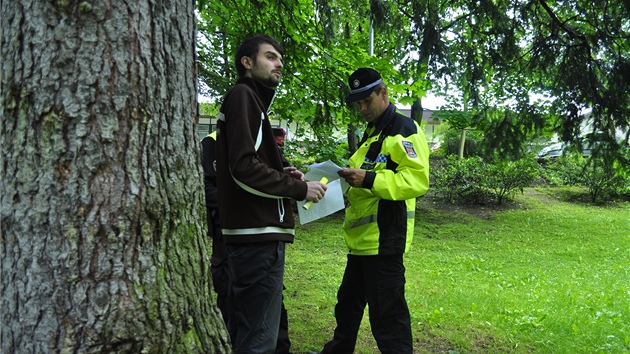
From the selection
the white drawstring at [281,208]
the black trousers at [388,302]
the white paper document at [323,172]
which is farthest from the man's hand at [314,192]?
the black trousers at [388,302]

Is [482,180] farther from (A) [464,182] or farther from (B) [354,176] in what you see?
(B) [354,176]

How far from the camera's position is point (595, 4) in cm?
511

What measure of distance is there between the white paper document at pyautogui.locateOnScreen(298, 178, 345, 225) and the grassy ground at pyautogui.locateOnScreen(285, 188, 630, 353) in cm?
144

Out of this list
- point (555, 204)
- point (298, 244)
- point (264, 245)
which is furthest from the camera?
point (555, 204)

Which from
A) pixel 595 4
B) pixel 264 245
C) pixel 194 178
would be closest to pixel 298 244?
pixel 595 4

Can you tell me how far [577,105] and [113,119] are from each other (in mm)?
4768

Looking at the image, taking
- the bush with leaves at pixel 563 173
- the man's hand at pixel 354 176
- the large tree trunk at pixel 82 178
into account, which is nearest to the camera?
the large tree trunk at pixel 82 178

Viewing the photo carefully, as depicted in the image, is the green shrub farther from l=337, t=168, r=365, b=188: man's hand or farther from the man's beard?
the man's beard

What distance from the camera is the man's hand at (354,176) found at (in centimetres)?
315

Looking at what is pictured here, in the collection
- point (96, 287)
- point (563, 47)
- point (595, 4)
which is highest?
point (595, 4)

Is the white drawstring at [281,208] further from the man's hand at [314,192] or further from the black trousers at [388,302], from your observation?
the black trousers at [388,302]

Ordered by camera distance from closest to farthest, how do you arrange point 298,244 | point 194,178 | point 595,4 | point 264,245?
point 194,178 < point 264,245 < point 595,4 < point 298,244

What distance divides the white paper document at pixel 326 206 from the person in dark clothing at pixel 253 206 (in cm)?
30

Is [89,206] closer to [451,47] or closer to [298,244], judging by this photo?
[451,47]
